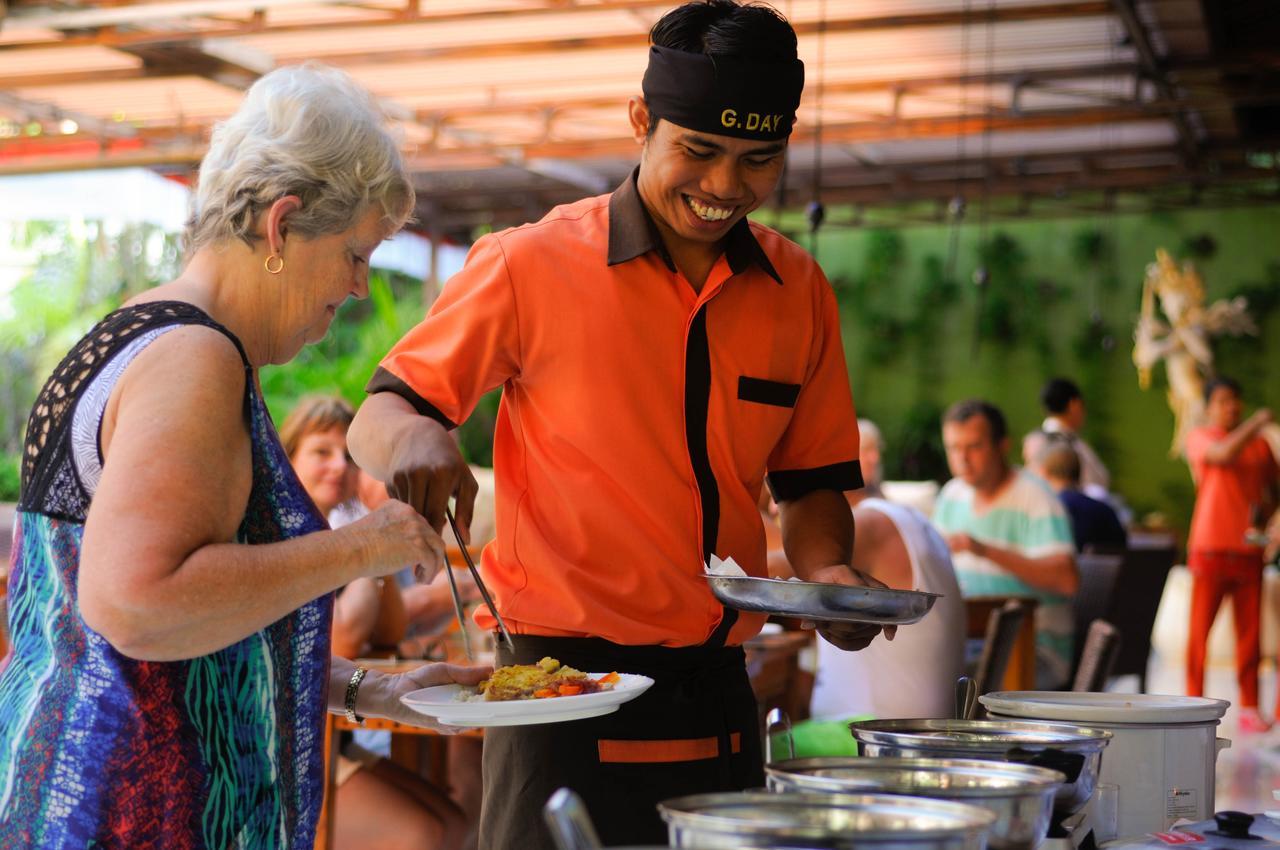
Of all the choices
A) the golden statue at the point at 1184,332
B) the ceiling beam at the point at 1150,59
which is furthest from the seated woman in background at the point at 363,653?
the golden statue at the point at 1184,332

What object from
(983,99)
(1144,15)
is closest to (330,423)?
(1144,15)

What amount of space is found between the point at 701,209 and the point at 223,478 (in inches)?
28.9

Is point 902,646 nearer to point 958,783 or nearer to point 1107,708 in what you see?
point 1107,708

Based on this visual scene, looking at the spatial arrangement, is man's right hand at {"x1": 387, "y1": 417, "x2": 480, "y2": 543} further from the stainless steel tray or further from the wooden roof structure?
the wooden roof structure

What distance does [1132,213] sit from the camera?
1509 centimetres

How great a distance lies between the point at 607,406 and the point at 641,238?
0.22 m

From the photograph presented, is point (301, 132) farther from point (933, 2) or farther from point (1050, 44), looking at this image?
point (1050, 44)

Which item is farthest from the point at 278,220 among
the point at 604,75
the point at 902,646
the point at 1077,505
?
the point at 604,75

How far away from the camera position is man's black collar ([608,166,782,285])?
1859mm

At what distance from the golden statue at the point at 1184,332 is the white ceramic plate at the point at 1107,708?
40.8 feet

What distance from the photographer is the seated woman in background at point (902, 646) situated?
361 cm

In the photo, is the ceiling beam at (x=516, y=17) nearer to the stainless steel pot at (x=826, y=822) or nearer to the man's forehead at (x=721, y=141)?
the man's forehead at (x=721, y=141)

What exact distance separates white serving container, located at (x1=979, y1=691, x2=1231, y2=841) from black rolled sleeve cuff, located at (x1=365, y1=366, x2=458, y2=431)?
2.43ft

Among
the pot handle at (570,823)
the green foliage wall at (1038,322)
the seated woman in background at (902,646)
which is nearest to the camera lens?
the pot handle at (570,823)
